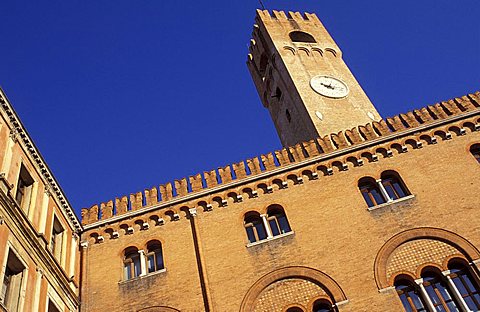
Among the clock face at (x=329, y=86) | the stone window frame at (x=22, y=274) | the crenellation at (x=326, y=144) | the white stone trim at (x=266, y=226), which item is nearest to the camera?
the stone window frame at (x=22, y=274)

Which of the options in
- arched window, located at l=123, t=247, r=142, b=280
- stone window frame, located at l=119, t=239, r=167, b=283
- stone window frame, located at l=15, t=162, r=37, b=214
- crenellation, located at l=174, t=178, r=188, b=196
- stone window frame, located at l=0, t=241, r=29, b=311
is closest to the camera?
stone window frame, located at l=0, t=241, r=29, b=311

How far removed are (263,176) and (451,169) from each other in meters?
5.18

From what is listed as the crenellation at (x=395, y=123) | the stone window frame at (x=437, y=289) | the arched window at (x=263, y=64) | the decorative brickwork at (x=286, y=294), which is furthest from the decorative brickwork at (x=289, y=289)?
the arched window at (x=263, y=64)

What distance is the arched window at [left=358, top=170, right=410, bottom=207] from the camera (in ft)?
45.4

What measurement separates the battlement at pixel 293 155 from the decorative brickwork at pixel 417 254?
12.6ft

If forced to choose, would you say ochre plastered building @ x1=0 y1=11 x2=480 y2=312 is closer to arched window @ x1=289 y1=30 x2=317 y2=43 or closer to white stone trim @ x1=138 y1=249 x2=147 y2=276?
white stone trim @ x1=138 y1=249 x2=147 y2=276

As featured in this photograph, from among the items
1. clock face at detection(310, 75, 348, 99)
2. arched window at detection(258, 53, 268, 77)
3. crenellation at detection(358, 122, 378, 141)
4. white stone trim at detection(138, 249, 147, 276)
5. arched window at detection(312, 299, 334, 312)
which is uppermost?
arched window at detection(258, 53, 268, 77)

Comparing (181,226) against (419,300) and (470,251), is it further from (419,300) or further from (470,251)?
(470,251)

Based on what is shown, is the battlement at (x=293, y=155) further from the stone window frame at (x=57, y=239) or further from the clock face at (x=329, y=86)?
the clock face at (x=329, y=86)

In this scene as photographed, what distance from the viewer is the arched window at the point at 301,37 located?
1049 inches

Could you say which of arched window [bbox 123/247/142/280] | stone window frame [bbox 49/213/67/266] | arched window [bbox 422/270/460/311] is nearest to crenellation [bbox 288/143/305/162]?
arched window [bbox 422/270/460/311]

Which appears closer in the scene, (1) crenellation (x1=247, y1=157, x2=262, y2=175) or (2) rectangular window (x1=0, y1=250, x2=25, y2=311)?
(2) rectangular window (x1=0, y1=250, x2=25, y2=311)

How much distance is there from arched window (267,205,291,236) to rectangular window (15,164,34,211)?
6185mm

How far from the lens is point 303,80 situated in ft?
73.9
